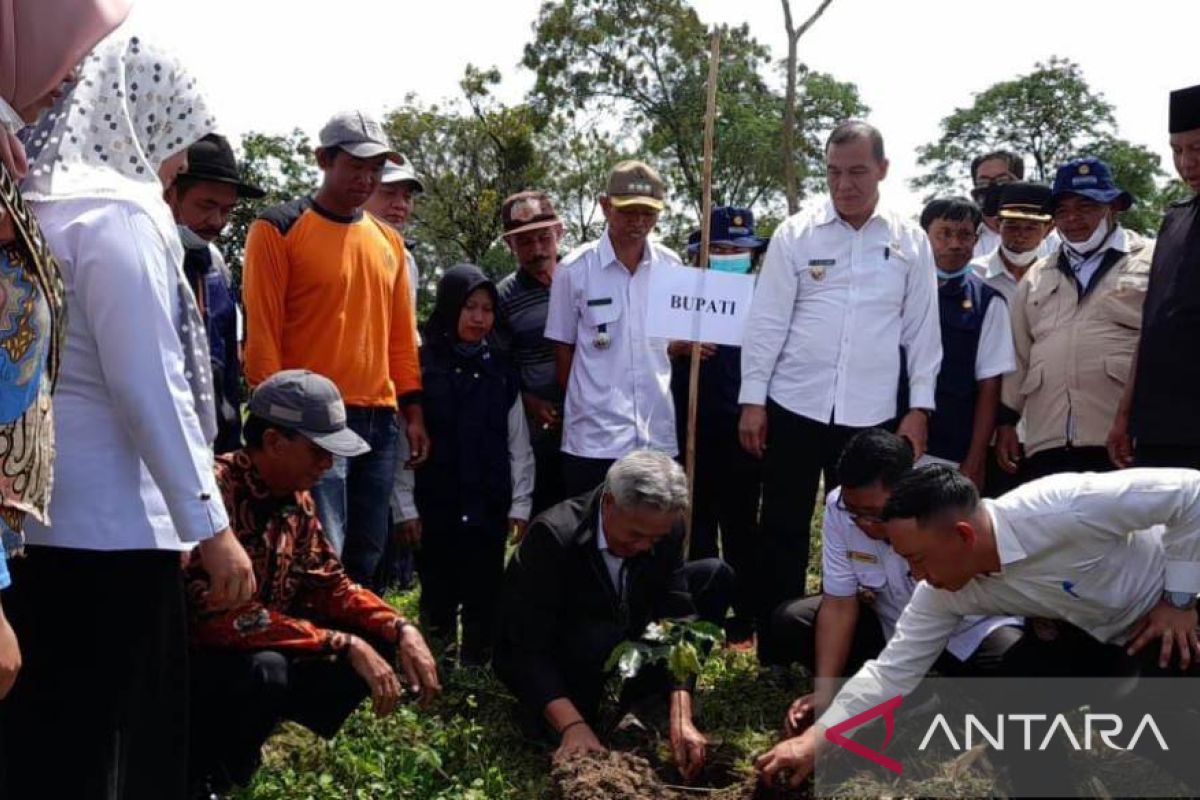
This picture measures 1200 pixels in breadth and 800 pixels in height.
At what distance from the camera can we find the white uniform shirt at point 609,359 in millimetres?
4605

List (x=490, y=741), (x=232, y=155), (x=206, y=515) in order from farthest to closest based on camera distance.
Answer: (x=232, y=155)
(x=490, y=741)
(x=206, y=515)

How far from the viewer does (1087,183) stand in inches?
176

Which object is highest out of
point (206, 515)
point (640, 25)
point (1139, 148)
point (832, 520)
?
point (640, 25)

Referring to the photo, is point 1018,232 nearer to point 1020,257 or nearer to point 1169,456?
point 1020,257

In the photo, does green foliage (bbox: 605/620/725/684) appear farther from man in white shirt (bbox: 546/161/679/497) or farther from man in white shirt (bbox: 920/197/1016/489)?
man in white shirt (bbox: 920/197/1016/489)

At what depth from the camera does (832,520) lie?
3.91 m

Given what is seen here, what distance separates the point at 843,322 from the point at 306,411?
2193mm

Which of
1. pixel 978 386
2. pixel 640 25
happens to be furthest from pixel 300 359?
pixel 640 25

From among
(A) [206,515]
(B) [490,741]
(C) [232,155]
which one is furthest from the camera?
(C) [232,155]

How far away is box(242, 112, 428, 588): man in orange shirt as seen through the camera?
4.05 meters

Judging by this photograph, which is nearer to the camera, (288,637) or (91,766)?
(91,766)

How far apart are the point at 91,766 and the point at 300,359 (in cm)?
207

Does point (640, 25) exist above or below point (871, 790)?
above

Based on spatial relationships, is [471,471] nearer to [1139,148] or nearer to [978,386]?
[978,386]
